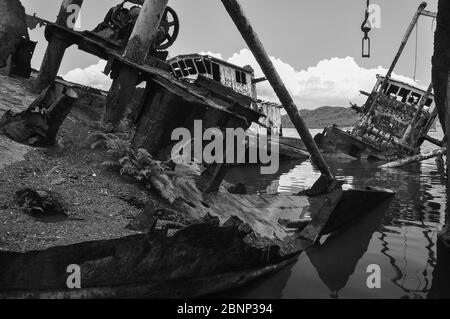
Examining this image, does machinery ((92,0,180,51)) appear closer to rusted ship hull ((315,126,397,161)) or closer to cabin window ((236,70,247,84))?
cabin window ((236,70,247,84))

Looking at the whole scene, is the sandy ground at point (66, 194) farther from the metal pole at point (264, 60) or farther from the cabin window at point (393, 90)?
the cabin window at point (393, 90)

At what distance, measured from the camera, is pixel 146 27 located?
623cm

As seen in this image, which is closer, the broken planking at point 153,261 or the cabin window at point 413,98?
the broken planking at point 153,261

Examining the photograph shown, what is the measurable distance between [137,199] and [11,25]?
7.91 metres

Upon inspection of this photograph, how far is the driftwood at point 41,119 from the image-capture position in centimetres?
503

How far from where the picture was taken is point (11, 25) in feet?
30.9

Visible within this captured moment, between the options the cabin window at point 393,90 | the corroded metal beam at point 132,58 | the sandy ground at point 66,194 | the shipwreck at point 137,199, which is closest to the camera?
the shipwreck at point 137,199

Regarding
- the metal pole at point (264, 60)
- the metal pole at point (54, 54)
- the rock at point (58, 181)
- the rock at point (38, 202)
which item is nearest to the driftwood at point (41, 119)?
the rock at point (58, 181)

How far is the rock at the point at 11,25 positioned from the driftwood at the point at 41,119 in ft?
17.3

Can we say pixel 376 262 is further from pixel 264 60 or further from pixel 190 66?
pixel 190 66

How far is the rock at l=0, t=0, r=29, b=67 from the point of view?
9.34 m

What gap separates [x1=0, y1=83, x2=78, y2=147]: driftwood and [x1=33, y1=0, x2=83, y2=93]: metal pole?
11.0ft

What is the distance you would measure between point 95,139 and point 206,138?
1835 mm

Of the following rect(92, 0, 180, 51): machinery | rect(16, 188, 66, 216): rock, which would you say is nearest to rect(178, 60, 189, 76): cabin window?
rect(92, 0, 180, 51): machinery
